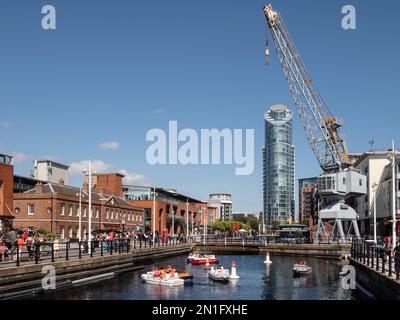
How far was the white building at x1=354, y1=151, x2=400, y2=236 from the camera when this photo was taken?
93.0 metres

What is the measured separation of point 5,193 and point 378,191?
69867 millimetres

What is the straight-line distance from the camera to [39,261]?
34250mm

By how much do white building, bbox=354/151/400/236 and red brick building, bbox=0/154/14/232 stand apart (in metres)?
60.5

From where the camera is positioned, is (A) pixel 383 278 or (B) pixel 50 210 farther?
(B) pixel 50 210

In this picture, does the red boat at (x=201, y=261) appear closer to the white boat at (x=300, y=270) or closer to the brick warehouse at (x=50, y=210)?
the white boat at (x=300, y=270)

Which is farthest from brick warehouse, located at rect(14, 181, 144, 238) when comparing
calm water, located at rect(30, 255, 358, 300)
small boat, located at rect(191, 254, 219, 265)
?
calm water, located at rect(30, 255, 358, 300)

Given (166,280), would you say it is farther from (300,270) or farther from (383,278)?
(383,278)

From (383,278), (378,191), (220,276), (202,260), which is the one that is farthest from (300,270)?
(378,191)

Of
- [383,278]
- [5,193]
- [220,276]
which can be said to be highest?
[5,193]

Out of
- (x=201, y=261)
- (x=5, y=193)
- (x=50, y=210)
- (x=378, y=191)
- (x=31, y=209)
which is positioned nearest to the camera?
(x=201, y=261)

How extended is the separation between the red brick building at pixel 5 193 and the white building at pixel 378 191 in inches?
2382

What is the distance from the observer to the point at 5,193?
66.5 metres
